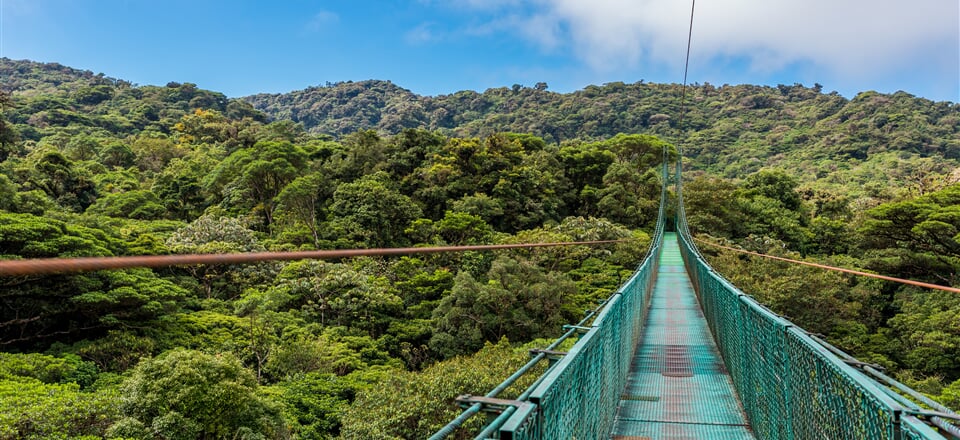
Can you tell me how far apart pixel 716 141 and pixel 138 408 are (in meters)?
56.9

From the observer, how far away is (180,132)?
39.4m

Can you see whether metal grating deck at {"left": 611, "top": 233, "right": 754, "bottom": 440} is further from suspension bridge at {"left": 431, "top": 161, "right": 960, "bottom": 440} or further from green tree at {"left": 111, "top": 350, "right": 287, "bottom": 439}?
green tree at {"left": 111, "top": 350, "right": 287, "bottom": 439}

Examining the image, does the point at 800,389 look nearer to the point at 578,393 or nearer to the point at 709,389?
the point at 578,393

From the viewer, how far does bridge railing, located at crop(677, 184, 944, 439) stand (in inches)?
54.5

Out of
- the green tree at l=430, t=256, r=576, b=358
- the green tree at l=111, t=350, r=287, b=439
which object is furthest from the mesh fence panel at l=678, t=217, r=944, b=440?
the green tree at l=430, t=256, r=576, b=358

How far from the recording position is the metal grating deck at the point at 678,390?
2.89m

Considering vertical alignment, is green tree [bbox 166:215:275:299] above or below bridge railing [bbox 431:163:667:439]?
below

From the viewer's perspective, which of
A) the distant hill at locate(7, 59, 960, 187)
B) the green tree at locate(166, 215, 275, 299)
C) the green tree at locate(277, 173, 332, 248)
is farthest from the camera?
the distant hill at locate(7, 59, 960, 187)

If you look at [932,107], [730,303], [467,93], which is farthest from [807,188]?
[467,93]

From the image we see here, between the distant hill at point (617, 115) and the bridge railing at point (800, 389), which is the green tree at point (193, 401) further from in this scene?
the distant hill at point (617, 115)

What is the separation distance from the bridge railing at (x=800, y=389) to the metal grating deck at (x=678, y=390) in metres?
0.16

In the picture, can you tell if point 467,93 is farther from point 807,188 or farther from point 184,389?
point 184,389

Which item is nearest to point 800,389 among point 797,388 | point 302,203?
point 797,388

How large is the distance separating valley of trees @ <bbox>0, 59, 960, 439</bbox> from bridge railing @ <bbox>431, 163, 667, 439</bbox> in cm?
462
